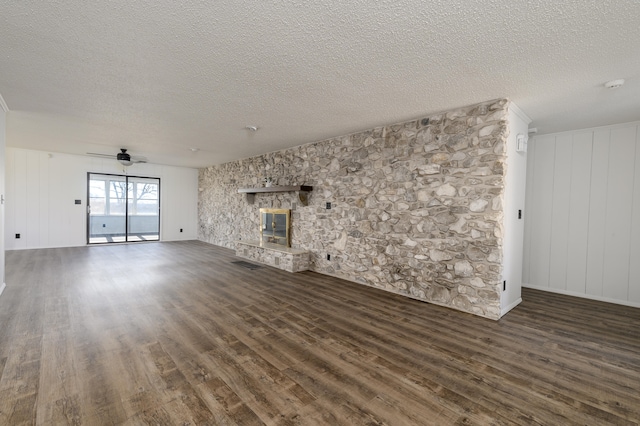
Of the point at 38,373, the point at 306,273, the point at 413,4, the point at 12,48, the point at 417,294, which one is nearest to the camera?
the point at 413,4

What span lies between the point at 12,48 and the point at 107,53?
2.28 feet

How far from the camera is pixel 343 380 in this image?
6.47 feet

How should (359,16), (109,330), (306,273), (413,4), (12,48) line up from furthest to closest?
1. (306,273)
2. (109,330)
3. (12,48)
4. (359,16)
5. (413,4)

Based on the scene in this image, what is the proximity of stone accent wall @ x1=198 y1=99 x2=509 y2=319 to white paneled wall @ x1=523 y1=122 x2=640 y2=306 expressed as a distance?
1.94 meters

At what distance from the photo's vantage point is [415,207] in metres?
3.81

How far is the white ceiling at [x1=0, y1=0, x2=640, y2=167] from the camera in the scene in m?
1.77

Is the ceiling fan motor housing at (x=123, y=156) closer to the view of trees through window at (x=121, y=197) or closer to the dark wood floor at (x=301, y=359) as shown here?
the view of trees through window at (x=121, y=197)

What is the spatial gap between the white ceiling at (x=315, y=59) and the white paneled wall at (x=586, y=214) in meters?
0.42

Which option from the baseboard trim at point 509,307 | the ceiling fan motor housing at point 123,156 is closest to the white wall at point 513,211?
the baseboard trim at point 509,307

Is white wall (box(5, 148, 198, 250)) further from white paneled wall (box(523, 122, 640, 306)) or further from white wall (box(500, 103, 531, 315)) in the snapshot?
white paneled wall (box(523, 122, 640, 306))

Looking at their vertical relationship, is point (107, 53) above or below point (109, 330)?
above

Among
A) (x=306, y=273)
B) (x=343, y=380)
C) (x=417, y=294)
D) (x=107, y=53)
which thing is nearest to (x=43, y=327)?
(x=107, y=53)

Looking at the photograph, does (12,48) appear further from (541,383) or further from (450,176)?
(541,383)

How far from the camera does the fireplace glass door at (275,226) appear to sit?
19.5 ft
